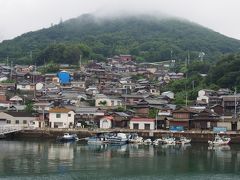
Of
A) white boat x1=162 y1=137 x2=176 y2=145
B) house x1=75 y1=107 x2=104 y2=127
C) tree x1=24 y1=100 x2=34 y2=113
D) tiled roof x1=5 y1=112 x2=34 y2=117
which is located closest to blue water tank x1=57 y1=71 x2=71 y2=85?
tree x1=24 y1=100 x2=34 y2=113

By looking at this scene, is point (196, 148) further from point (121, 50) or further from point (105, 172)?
point (121, 50)

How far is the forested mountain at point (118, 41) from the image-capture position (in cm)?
9731

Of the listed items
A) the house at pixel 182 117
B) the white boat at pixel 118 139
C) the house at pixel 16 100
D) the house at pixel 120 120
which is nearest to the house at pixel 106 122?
the house at pixel 120 120

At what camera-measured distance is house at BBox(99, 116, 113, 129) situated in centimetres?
4947

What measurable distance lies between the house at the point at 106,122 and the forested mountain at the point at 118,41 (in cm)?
4277

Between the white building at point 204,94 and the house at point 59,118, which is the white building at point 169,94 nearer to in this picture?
the white building at point 204,94

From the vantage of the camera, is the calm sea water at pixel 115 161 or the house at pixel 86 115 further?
the house at pixel 86 115

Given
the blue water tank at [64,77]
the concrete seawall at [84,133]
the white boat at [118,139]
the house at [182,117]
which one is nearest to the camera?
the white boat at [118,139]

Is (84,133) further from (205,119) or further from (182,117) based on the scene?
(205,119)

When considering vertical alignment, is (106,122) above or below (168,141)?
above

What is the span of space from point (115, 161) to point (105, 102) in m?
27.8

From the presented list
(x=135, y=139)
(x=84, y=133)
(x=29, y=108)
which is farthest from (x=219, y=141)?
(x=29, y=108)

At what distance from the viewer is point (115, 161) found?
3105 cm

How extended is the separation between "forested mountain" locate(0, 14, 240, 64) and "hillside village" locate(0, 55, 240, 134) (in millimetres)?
11294
